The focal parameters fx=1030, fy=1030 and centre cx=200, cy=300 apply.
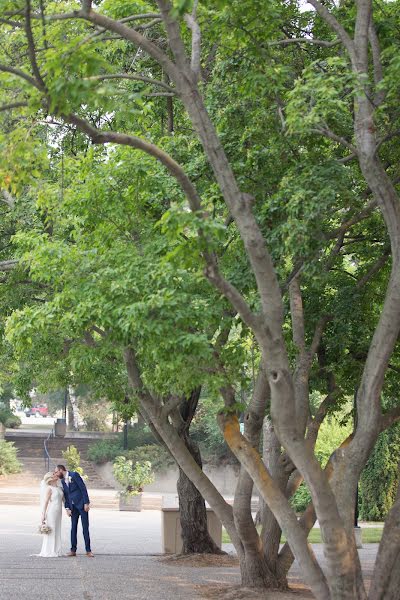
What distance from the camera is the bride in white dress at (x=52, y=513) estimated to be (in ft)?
62.5

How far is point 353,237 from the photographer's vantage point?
15000 mm

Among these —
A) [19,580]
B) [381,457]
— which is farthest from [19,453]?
[19,580]

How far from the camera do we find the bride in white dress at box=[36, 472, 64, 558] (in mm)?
19047

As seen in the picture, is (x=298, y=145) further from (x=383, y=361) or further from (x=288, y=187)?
(x=383, y=361)

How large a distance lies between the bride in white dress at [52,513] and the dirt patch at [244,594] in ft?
16.8

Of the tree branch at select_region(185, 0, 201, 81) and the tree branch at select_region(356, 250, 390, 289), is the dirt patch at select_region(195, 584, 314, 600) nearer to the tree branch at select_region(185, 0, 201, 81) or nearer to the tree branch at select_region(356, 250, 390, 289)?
the tree branch at select_region(356, 250, 390, 289)

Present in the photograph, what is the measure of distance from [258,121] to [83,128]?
4.09 meters

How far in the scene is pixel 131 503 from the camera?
35.2m

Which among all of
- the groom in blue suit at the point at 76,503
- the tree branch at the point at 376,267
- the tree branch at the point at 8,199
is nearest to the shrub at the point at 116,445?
the groom in blue suit at the point at 76,503

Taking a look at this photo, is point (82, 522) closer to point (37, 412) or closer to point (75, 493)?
point (75, 493)

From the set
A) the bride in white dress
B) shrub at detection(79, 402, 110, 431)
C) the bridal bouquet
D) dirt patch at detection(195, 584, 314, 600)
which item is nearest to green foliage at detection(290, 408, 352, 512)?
the bride in white dress

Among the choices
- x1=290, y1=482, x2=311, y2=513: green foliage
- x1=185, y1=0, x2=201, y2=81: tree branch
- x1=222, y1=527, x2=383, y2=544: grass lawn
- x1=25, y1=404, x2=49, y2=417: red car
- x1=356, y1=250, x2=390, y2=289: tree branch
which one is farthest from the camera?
x1=25, y1=404, x2=49, y2=417: red car

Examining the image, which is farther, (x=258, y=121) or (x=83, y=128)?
(x=258, y=121)

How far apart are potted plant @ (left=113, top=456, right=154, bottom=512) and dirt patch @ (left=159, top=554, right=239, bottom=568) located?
1474cm
